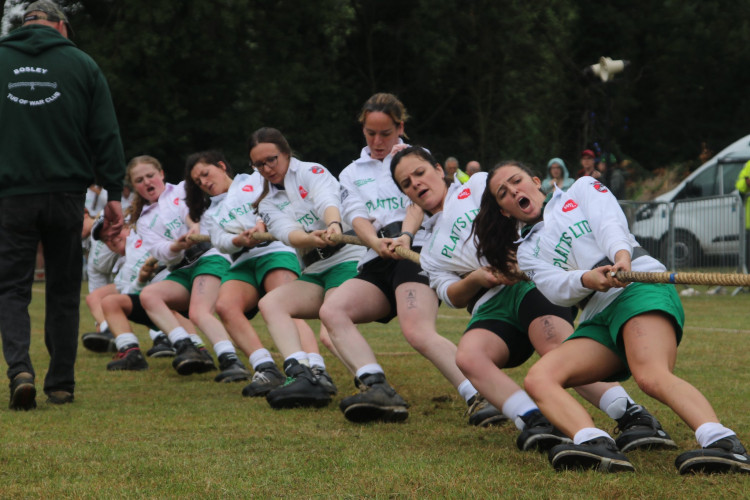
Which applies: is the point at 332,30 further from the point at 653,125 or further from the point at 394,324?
the point at 394,324

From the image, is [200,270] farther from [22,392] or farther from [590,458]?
[590,458]

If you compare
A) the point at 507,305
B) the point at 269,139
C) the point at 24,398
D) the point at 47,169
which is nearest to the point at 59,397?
the point at 24,398

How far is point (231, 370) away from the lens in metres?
7.40

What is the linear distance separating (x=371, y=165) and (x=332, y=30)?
73.2 ft

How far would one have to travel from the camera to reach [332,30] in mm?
27812

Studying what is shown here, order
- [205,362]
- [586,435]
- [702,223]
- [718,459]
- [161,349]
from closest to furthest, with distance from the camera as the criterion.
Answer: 1. [718,459]
2. [586,435]
3. [205,362]
4. [161,349]
5. [702,223]

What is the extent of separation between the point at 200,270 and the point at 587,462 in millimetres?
4522

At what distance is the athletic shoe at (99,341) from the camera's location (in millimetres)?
9672

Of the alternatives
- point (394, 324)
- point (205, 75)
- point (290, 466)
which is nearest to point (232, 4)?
point (205, 75)

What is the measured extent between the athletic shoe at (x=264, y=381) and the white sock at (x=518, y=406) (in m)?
2.26

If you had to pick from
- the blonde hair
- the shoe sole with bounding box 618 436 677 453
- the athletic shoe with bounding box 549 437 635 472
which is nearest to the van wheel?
the blonde hair

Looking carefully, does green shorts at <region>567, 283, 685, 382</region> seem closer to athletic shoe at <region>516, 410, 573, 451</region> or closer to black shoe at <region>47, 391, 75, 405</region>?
athletic shoe at <region>516, 410, 573, 451</region>

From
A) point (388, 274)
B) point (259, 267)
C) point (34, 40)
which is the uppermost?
point (34, 40)

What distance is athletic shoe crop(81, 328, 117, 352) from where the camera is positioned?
9672 mm
